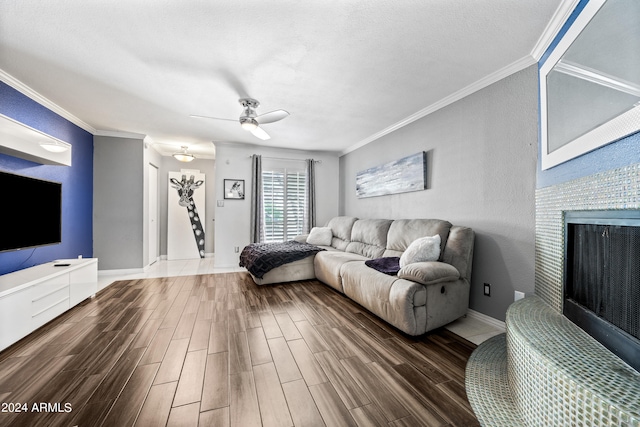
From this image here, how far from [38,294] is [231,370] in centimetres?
208

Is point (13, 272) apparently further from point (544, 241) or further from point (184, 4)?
point (544, 241)

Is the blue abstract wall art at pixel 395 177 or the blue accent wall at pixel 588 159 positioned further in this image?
the blue abstract wall art at pixel 395 177

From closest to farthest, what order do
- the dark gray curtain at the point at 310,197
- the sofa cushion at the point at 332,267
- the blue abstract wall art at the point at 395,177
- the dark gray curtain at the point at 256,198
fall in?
the sofa cushion at the point at 332,267 < the blue abstract wall art at the point at 395,177 < the dark gray curtain at the point at 256,198 < the dark gray curtain at the point at 310,197

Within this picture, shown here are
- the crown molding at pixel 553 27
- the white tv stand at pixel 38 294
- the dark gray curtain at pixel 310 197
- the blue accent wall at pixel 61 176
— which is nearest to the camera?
the crown molding at pixel 553 27

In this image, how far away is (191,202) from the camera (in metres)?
6.16

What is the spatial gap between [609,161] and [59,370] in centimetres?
349

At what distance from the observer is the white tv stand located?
196cm

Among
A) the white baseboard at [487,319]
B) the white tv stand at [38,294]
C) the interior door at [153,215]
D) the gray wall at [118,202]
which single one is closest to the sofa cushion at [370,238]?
the white baseboard at [487,319]

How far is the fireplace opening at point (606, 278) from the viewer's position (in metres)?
1.05

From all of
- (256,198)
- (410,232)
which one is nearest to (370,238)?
(410,232)

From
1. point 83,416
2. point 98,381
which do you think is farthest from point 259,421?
point 98,381

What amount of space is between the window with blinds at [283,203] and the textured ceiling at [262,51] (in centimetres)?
216

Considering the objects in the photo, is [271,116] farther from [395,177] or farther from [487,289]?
[487,289]

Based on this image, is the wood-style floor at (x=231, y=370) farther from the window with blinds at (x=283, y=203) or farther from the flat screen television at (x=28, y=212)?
the window with blinds at (x=283, y=203)
